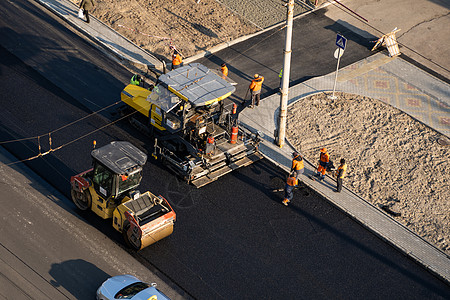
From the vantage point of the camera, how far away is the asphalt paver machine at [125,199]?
18531mm

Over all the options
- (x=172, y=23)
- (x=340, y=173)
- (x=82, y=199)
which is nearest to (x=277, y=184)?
(x=340, y=173)

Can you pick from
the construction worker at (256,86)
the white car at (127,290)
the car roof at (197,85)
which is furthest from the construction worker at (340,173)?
the white car at (127,290)

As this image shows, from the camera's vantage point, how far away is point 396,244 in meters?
Answer: 20.2

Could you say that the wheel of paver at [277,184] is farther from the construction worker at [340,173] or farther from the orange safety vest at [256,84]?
the orange safety vest at [256,84]

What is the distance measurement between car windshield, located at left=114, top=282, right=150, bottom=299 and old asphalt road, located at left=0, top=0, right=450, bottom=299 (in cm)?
157

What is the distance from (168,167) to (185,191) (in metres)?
1.28

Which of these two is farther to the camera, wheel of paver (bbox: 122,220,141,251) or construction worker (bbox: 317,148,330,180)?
construction worker (bbox: 317,148,330,180)

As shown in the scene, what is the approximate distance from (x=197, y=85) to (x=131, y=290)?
8350mm

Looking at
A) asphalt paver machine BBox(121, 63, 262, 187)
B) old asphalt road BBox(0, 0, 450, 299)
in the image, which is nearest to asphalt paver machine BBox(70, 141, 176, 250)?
old asphalt road BBox(0, 0, 450, 299)

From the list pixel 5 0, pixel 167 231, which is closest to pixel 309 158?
pixel 167 231

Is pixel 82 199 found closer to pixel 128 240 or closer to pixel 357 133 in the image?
pixel 128 240

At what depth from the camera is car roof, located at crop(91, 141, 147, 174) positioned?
731 inches

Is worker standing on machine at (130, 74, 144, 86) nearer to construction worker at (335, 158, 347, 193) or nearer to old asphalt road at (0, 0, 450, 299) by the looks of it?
old asphalt road at (0, 0, 450, 299)

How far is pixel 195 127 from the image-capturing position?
22094 mm
